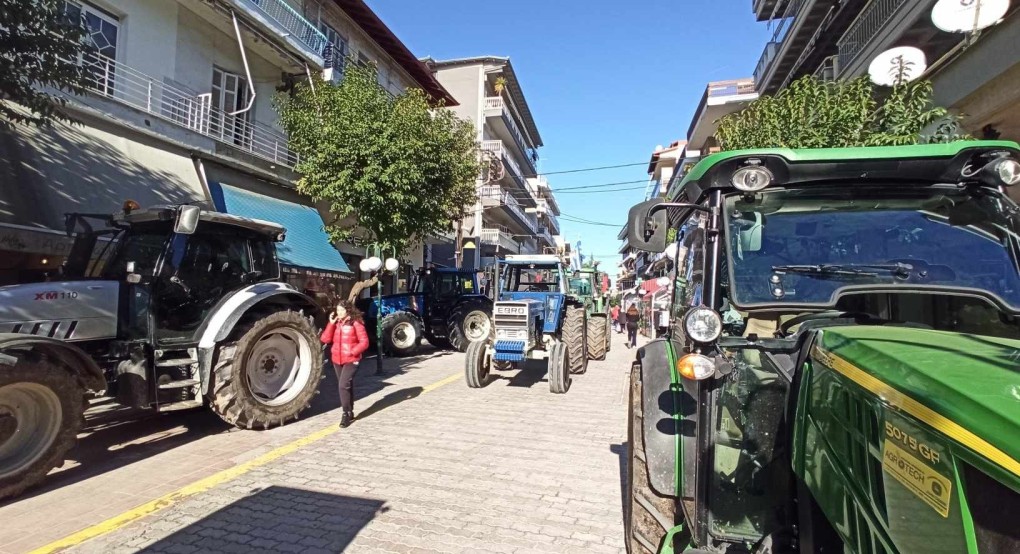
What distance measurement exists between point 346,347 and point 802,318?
5.26 metres

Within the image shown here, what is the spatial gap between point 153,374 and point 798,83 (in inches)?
341

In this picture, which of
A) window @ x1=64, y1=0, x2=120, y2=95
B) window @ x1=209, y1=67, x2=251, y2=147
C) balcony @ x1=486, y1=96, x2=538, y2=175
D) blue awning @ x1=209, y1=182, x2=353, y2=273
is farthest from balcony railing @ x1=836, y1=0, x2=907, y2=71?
balcony @ x1=486, y1=96, x2=538, y2=175

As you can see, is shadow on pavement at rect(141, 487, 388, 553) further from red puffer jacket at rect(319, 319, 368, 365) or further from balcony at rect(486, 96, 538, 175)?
balcony at rect(486, 96, 538, 175)

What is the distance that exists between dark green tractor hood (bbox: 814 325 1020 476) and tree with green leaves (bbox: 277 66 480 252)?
9.59 meters

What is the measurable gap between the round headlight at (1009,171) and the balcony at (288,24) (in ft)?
43.7

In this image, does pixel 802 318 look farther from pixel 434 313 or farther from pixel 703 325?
pixel 434 313

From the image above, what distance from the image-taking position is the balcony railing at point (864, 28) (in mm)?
10433

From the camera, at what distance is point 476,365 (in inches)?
344

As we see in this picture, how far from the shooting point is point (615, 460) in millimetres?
5168

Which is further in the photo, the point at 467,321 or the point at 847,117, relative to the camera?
the point at 467,321

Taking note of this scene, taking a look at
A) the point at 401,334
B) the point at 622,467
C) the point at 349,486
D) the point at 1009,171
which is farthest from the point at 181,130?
the point at 1009,171

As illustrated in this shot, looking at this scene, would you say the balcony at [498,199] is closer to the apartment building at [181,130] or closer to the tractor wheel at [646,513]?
the apartment building at [181,130]

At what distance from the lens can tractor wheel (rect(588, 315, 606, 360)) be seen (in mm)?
12914

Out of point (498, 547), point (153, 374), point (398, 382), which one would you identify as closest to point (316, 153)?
point (398, 382)
